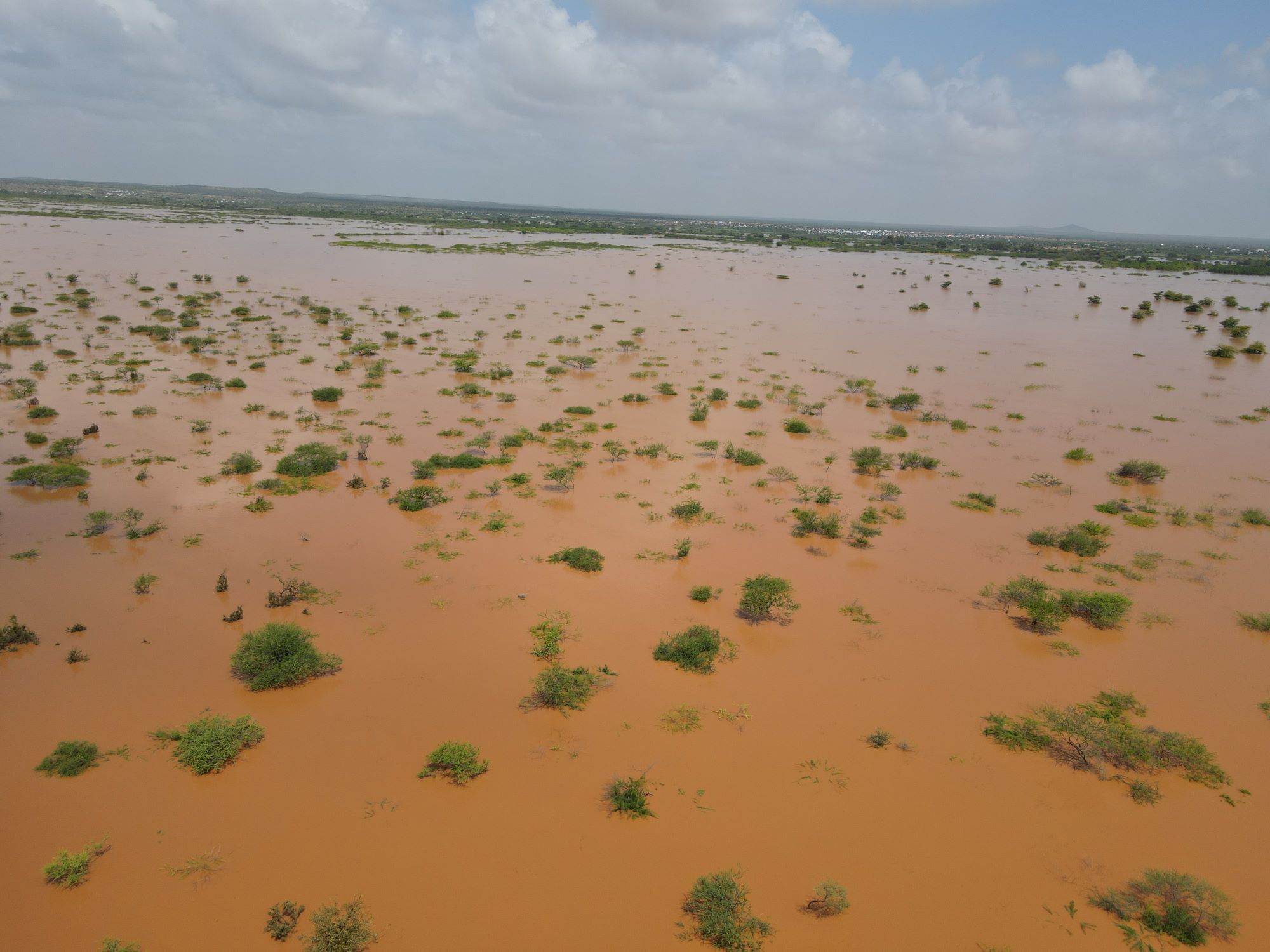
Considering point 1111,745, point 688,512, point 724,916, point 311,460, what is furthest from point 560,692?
point 311,460

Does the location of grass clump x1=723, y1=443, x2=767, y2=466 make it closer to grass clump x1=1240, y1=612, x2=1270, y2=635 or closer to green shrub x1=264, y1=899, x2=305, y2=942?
grass clump x1=1240, y1=612, x2=1270, y2=635

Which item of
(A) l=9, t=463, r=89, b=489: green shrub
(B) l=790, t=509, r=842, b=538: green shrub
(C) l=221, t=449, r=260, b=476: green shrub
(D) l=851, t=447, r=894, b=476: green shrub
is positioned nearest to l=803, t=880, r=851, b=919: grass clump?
(B) l=790, t=509, r=842, b=538: green shrub

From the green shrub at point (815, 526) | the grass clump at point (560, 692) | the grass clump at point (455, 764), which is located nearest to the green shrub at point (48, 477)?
the grass clump at point (455, 764)

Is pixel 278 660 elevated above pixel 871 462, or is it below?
below

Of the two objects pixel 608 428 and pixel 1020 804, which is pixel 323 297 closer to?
pixel 608 428

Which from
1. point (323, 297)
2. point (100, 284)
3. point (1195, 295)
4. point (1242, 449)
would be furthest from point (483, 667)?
point (1195, 295)

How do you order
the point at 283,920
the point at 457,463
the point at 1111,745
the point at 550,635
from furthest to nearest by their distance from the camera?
the point at 457,463
the point at 550,635
the point at 1111,745
the point at 283,920

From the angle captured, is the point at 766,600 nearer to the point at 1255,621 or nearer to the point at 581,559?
the point at 581,559
